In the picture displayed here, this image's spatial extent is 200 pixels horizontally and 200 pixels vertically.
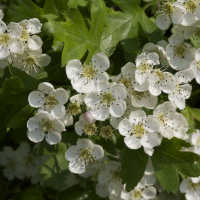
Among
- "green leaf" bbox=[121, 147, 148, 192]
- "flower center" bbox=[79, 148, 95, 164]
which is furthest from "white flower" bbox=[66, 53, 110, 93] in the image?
"green leaf" bbox=[121, 147, 148, 192]

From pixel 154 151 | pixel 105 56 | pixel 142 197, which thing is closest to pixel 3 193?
pixel 142 197

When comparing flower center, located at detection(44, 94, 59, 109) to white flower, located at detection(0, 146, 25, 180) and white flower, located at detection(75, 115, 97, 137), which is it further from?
white flower, located at detection(0, 146, 25, 180)

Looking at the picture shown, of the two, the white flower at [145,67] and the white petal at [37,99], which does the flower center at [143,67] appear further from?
the white petal at [37,99]

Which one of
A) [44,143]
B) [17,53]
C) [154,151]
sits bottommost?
[44,143]

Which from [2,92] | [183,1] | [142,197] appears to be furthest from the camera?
[142,197]

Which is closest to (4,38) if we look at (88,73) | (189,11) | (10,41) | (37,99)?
(10,41)

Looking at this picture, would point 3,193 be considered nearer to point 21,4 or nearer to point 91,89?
point 91,89

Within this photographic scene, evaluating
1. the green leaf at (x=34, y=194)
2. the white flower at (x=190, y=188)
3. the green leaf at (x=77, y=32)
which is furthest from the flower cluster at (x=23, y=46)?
the white flower at (x=190, y=188)
